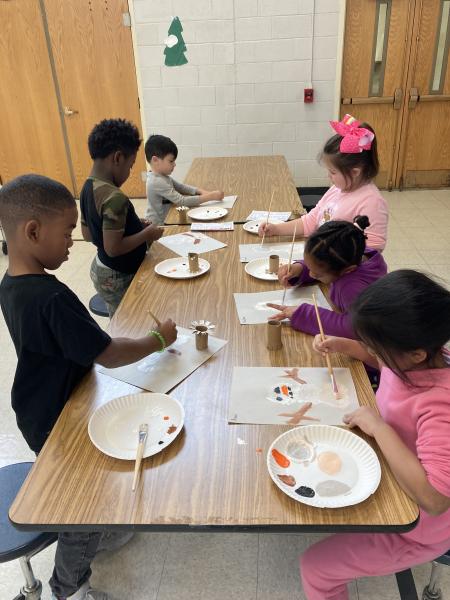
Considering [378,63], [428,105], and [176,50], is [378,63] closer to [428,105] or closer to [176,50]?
[428,105]

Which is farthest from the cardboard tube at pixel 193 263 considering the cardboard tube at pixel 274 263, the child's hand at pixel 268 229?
the child's hand at pixel 268 229

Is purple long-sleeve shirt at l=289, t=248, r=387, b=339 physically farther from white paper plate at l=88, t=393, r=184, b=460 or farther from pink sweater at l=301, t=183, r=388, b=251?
white paper plate at l=88, t=393, r=184, b=460

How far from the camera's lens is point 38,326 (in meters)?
1.21

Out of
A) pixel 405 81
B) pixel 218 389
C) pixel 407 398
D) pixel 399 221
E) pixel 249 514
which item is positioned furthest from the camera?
pixel 405 81

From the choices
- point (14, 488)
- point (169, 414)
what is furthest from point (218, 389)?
point (14, 488)

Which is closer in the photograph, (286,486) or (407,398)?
(286,486)

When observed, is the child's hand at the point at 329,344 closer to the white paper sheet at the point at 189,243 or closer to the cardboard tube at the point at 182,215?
the white paper sheet at the point at 189,243

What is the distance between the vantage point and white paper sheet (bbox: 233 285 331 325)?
1713 mm

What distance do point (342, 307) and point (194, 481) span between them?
87 cm

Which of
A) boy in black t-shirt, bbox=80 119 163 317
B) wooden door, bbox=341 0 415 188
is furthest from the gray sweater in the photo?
wooden door, bbox=341 0 415 188

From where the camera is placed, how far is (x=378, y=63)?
503 cm

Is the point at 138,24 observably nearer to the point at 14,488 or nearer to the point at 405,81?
the point at 405,81

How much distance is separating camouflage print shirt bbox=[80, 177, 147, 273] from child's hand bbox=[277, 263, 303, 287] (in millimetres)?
726

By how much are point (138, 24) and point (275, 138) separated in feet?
5.95
